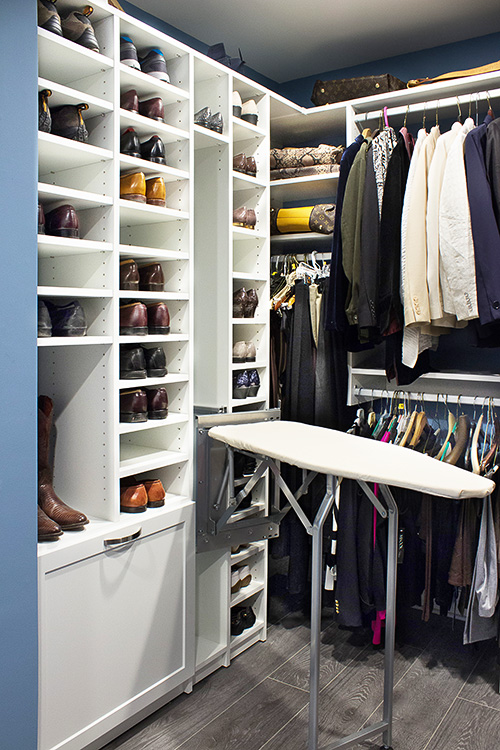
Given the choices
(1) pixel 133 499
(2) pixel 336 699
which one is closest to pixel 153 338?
(1) pixel 133 499

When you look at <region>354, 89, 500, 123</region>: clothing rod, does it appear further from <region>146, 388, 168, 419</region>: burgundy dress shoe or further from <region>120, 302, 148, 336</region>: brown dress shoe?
<region>146, 388, 168, 419</region>: burgundy dress shoe

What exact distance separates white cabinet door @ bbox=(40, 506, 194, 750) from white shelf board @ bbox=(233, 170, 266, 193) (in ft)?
4.29

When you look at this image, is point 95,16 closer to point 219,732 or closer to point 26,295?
point 26,295

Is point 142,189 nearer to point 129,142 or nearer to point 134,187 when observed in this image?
point 134,187

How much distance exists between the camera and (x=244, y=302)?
2643 mm

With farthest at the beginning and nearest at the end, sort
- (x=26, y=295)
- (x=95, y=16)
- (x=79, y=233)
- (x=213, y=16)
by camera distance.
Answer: (x=213, y=16) → (x=79, y=233) → (x=95, y=16) → (x=26, y=295)

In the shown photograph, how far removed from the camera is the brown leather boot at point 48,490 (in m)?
1.95

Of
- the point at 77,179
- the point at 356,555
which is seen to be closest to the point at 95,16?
the point at 77,179

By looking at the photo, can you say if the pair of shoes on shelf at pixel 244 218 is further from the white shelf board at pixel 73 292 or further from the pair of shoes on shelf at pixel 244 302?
the white shelf board at pixel 73 292

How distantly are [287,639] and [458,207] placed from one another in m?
1.91

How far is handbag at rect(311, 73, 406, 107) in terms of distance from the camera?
2.83 metres

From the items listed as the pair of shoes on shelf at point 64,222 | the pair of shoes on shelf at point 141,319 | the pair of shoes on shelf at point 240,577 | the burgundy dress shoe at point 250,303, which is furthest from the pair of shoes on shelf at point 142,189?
the pair of shoes on shelf at point 240,577

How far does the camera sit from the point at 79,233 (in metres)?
2.13

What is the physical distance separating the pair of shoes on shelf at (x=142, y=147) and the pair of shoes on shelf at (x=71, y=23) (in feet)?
0.88
